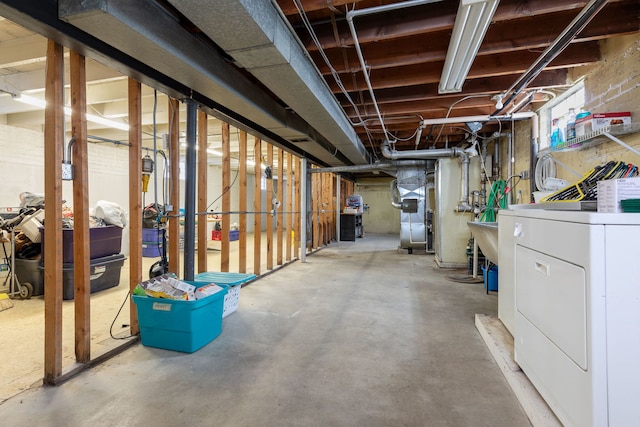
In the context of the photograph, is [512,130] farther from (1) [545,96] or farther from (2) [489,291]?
(2) [489,291]

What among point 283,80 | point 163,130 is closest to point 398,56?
point 283,80

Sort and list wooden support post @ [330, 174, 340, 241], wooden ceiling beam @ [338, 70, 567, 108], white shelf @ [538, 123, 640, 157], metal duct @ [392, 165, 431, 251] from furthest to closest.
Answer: wooden support post @ [330, 174, 340, 241]
metal duct @ [392, 165, 431, 251]
wooden ceiling beam @ [338, 70, 567, 108]
white shelf @ [538, 123, 640, 157]

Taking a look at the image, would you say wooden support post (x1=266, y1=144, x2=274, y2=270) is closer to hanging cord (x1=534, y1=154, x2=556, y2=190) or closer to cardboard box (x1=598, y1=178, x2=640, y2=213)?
hanging cord (x1=534, y1=154, x2=556, y2=190)

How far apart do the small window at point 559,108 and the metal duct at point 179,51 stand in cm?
235

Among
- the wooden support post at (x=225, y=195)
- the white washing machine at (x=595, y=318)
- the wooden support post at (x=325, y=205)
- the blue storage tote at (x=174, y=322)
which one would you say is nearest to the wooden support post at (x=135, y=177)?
the blue storage tote at (x=174, y=322)

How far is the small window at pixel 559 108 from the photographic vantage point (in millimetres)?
2891

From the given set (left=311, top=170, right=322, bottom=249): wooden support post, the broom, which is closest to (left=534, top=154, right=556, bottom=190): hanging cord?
(left=311, top=170, right=322, bottom=249): wooden support post

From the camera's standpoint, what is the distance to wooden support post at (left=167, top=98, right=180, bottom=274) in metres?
2.65

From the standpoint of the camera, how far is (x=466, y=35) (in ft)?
6.21

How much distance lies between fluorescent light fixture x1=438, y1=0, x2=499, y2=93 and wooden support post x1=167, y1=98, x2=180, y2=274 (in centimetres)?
231

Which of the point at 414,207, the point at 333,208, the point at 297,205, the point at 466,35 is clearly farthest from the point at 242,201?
the point at 333,208

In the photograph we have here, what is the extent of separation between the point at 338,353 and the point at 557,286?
1428mm

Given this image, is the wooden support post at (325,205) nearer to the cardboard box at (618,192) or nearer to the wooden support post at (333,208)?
the wooden support post at (333,208)

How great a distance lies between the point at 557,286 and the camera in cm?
129
